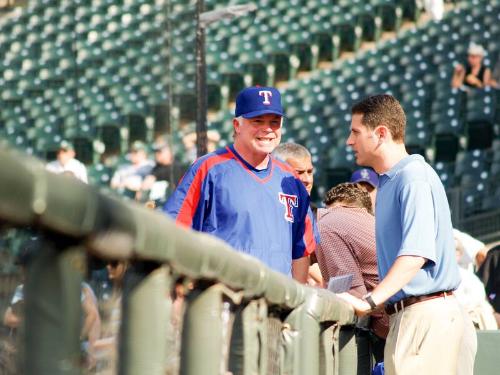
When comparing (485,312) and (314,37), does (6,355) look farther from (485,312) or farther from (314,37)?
(314,37)

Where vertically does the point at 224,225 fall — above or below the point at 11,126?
below

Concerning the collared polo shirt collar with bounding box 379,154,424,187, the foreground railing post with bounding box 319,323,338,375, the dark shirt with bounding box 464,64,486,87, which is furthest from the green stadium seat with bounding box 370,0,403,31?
the foreground railing post with bounding box 319,323,338,375

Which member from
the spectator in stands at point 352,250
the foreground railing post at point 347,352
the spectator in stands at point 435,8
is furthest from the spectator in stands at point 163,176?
the foreground railing post at point 347,352

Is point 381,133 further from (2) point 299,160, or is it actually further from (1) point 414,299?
(2) point 299,160

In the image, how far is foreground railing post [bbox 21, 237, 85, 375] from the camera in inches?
36.6

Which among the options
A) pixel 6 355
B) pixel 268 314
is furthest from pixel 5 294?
pixel 268 314

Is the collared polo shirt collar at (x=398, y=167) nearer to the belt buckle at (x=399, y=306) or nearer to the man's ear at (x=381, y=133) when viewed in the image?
the man's ear at (x=381, y=133)

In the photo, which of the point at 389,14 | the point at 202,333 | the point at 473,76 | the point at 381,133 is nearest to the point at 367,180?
the point at 381,133

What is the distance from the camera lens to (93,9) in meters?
17.3

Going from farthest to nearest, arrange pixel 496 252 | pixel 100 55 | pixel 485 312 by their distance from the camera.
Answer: pixel 100 55 → pixel 496 252 → pixel 485 312

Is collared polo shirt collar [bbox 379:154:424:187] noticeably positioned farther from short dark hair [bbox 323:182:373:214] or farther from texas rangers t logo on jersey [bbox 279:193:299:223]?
short dark hair [bbox 323:182:373:214]

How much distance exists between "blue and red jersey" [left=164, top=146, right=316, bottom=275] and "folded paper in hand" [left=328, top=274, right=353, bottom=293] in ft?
1.18

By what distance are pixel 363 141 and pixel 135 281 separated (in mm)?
2383

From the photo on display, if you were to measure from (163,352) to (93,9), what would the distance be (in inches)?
649
